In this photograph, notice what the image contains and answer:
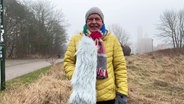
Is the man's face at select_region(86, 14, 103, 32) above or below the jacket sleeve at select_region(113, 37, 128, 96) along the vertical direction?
above

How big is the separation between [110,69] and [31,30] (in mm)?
45203

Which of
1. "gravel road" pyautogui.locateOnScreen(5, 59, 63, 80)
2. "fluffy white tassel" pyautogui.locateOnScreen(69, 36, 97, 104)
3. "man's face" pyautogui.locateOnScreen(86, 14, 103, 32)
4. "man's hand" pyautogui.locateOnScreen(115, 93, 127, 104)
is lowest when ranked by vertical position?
"gravel road" pyautogui.locateOnScreen(5, 59, 63, 80)

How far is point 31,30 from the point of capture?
4803 centimetres

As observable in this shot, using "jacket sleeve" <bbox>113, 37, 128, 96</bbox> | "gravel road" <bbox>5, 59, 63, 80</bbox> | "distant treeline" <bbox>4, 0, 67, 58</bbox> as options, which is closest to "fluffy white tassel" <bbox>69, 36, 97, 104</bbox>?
"jacket sleeve" <bbox>113, 37, 128, 96</bbox>

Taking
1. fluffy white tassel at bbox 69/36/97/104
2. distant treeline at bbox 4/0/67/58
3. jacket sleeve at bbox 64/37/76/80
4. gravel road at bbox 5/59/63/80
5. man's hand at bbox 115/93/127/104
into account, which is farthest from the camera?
distant treeline at bbox 4/0/67/58

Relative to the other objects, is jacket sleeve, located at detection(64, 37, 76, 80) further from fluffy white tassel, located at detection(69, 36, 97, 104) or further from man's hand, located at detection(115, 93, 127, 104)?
man's hand, located at detection(115, 93, 127, 104)

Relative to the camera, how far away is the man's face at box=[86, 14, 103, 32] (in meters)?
3.70

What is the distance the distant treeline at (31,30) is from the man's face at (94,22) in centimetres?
3793

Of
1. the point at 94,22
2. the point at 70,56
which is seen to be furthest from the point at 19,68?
the point at 94,22

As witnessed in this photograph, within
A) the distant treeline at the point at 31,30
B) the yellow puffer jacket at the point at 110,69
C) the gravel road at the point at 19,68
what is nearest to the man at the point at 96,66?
the yellow puffer jacket at the point at 110,69

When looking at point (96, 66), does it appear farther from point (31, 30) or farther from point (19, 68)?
point (31, 30)

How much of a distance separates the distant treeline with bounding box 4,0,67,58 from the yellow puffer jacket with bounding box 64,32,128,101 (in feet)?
124

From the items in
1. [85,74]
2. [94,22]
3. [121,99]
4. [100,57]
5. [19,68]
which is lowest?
[19,68]

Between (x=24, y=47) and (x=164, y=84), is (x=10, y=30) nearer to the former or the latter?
(x=24, y=47)
